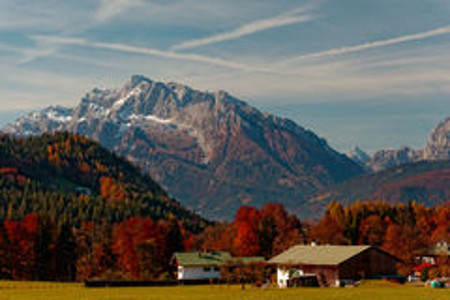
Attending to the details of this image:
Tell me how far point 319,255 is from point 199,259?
34.9 meters

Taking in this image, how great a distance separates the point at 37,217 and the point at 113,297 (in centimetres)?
8949

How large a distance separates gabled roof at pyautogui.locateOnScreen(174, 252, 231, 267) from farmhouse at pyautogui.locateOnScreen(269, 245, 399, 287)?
23258 millimetres

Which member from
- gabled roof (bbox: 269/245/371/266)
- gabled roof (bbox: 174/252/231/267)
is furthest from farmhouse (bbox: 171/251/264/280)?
gabled roof (bbox: 269/245/371/266)

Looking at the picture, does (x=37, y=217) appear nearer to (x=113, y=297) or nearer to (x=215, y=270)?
(x=215, y=270)

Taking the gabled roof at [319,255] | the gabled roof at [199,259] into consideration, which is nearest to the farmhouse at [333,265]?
the gabled roof at [319,255]

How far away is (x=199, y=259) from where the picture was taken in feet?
511

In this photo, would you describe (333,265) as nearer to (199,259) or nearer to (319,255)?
(319,255)

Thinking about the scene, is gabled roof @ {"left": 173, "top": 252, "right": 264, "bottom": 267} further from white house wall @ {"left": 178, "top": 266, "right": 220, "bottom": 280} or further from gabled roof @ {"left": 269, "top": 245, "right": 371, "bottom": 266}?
gabled roof @ {"left": 269, "top": 245, "right": 371, "bottom": 266}

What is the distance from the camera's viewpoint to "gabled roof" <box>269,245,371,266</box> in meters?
126

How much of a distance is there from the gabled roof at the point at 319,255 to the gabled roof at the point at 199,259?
21.5 metres

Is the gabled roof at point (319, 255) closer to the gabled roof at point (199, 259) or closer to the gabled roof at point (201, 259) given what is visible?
the gabled roof at point (201, 259)

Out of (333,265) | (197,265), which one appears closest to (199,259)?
(197,265)

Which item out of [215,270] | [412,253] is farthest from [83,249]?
[412,253]

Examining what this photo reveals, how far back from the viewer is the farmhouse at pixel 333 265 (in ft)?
403
